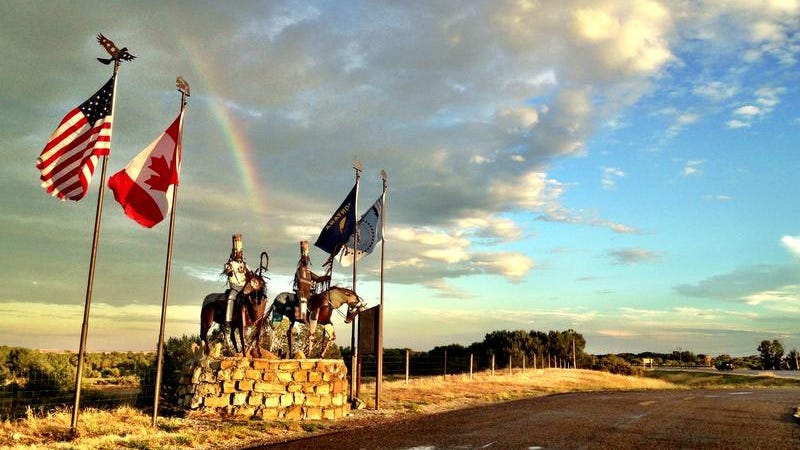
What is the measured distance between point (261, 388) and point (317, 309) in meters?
3.31

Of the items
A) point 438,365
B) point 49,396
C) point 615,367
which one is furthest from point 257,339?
point 615,367

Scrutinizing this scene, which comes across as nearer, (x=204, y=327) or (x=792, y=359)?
(x=204, y=327)

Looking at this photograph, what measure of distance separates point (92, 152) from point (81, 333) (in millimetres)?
4172

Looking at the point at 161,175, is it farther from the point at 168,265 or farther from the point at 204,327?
the point at 204,327

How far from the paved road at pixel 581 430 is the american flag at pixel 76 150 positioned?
7458 millimetres

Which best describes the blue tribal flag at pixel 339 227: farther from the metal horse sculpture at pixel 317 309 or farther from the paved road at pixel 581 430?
the paved road at pixel 581 430

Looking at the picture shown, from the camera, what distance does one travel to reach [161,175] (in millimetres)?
15977

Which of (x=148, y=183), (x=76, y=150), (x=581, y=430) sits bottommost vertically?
(x=581, y=430)

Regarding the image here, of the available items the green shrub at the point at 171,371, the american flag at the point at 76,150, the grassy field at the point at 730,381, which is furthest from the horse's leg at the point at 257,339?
the grassy field at the point at 730,381

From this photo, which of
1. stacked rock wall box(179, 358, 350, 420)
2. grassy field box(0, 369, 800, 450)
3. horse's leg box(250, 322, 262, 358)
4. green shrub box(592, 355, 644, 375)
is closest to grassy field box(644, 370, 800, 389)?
green shrub box(592, 355, 644, 375)

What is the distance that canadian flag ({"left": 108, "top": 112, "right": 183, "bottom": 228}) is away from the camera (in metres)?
15.6

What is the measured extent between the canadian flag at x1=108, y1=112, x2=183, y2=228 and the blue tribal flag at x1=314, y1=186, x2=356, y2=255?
8.25m

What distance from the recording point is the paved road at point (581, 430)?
14.3 metres

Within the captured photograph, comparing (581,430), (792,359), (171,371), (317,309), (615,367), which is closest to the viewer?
(581,430)
